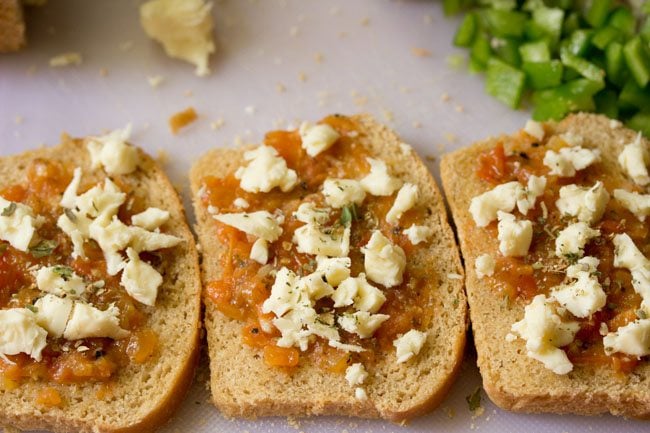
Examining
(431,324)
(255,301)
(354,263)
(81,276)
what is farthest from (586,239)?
(81,276)

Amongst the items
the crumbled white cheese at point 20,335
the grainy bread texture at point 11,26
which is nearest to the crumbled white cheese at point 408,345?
the crumbled white cheese at point 20,335

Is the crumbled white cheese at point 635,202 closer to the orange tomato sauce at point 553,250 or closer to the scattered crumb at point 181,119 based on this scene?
the orange tomato sauce at point 553,250

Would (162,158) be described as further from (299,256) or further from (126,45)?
(299,256)

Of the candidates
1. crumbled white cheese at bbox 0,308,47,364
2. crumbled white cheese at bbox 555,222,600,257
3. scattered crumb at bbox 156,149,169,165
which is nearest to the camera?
crumbled white cheese at bbox 0,308,47,364

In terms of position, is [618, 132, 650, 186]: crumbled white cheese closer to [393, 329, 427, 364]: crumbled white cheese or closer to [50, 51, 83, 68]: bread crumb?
[393, 329, 427, 364]: crumbled white cheese

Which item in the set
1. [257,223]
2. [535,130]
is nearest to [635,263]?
[535,130]

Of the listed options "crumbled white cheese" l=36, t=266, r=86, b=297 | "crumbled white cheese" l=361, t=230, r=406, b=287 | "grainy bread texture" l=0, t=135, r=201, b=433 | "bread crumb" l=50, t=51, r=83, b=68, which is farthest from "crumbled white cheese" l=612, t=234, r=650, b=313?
"bread crumb" l=50, t=51, r=83, b=68

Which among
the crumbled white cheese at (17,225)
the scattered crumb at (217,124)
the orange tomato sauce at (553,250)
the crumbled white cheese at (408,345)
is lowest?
the crumbled white cheese at (408,345)
